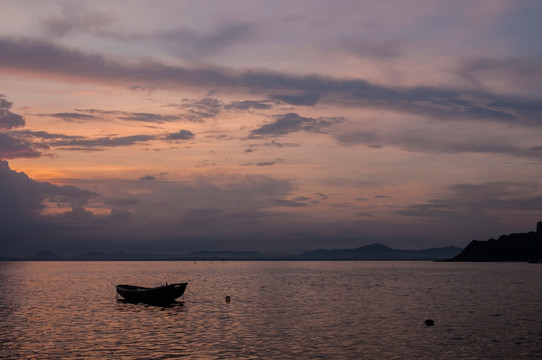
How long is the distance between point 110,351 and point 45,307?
39443mm

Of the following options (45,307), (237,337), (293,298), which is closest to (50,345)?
(237,337)

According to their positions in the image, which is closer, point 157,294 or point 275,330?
point 275,330

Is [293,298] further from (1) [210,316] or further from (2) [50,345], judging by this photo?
(2) [50,345]

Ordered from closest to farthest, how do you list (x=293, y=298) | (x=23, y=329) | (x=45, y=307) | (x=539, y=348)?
1. (x=539, y=348)
2. (x=23, y=329)
3. (x=45, y=307)
4. (x=293, y=298)

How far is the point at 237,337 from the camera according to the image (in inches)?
1788

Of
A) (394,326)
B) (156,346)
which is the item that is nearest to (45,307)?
(156,346)

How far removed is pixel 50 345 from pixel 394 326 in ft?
104

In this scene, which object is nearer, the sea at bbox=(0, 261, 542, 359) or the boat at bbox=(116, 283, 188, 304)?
the sea at bbox=(0, 261, 542, 359)

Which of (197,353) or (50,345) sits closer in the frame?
(197,353)

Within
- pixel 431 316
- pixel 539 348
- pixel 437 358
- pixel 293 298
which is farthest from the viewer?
pixel 293 298

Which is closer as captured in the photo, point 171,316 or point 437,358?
point 437,358

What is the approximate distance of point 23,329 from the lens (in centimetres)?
5084

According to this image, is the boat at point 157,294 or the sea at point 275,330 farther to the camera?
the boat at point 157,294

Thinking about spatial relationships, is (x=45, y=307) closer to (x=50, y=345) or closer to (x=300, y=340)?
(x=50, y=345)
